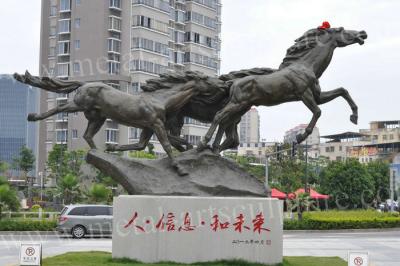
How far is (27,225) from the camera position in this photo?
2509cm

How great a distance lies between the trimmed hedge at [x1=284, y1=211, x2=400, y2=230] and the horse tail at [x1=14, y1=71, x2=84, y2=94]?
16958mm

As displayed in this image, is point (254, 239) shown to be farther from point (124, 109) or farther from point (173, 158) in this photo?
point (124, 109)

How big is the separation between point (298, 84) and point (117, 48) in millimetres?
36319

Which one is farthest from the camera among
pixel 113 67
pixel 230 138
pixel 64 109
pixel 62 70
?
pixel 62 70

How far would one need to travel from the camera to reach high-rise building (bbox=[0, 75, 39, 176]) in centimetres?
7994

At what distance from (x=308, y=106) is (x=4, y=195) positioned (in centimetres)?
1776

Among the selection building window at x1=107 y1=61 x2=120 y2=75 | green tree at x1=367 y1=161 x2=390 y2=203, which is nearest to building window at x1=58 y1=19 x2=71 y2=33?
building window at x1=107 y1=61 x2=120 y2=75

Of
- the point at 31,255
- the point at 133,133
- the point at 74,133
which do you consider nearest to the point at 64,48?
the point at 74,133

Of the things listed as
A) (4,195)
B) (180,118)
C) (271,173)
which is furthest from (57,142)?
(180,118)

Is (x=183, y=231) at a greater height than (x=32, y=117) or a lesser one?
lesser

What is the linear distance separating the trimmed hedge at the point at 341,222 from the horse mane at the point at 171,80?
53.4ft

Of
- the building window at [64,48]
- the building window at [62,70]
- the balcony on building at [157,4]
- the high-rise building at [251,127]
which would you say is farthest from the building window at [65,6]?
the high-rise building at [251,127]

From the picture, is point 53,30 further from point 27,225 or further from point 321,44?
point 321,44

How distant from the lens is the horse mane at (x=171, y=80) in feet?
40.0
